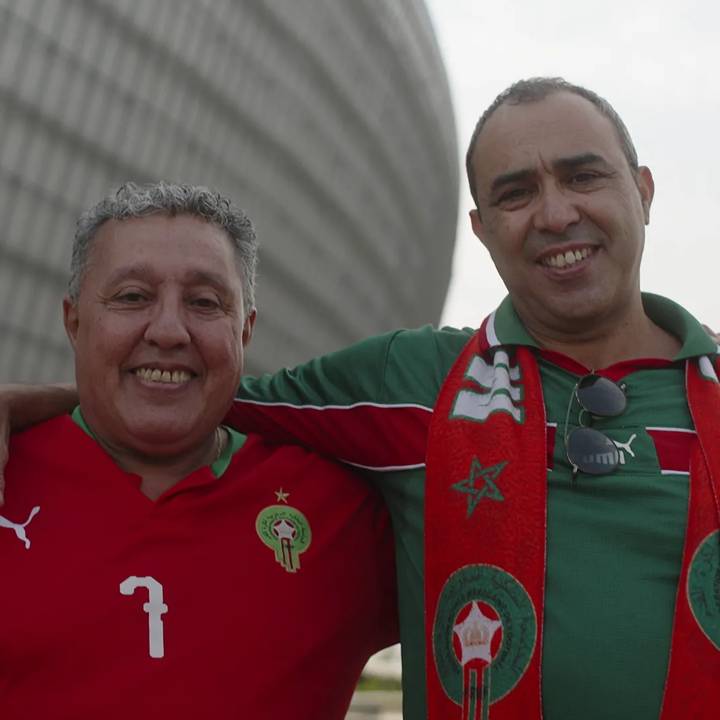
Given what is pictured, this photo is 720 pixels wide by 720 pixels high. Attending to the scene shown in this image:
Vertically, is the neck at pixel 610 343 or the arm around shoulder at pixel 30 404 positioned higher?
the neck at pixel 610 343

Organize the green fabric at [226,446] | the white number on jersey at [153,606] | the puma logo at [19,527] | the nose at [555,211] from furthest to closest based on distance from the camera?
1. the green fabric at [226,446]
2. the nose at [555,211]
3. the puma logo at [19,527]
4. the white number on jersey at [153,606]

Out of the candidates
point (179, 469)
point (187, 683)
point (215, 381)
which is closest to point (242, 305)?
point (215, 381)

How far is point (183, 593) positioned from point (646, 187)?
1797mm

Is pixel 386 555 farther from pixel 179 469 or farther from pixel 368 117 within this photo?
pixel 368 117

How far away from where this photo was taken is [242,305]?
11.2 feet

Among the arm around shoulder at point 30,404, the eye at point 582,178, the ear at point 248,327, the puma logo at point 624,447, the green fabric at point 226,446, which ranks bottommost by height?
the puma logo at point 624,447

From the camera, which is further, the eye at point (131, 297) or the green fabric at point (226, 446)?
the green fabric at point (226, 446)

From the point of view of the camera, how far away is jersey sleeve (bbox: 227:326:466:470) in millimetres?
3340

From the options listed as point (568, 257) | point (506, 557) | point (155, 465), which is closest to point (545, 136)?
point (568, 257)

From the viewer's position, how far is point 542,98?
3.26 metres

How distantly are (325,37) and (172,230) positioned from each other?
104 ft

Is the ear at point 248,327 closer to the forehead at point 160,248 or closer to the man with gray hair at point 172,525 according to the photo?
the man with gray hair at point 172,525

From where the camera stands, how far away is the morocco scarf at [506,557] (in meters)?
2.71

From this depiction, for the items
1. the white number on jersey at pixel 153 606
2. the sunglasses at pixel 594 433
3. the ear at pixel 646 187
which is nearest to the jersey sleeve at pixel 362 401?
the sunglasses at pixel 594 433
